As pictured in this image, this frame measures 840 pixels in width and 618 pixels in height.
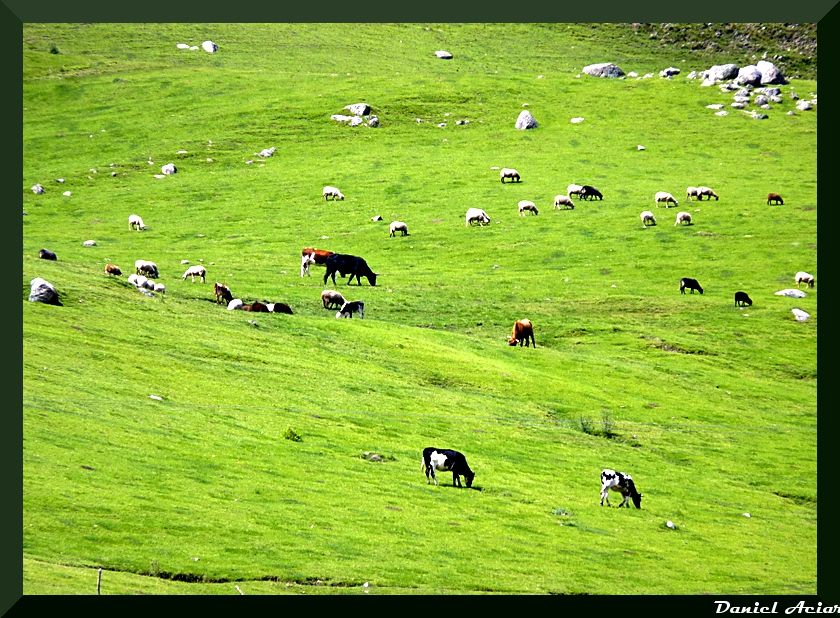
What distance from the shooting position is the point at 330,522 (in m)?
35.9

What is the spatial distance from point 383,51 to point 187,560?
392ft

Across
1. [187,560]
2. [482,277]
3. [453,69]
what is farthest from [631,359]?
[453,69]

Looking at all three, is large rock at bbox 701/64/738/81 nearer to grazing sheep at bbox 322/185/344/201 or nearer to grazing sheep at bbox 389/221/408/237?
grazing sheep at bbox 322/185/344/201

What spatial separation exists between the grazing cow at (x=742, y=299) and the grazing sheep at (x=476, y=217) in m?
23.2

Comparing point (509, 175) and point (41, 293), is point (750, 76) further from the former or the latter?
point (41, 293)

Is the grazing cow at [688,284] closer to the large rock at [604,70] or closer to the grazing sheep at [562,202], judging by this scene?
the grazing sheep at [562,202]

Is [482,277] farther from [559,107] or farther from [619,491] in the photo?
[559,107]

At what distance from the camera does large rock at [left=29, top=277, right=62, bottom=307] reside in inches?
2060

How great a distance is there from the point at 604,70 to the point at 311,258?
71083mm

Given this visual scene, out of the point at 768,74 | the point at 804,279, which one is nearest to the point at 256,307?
the point at 804,279

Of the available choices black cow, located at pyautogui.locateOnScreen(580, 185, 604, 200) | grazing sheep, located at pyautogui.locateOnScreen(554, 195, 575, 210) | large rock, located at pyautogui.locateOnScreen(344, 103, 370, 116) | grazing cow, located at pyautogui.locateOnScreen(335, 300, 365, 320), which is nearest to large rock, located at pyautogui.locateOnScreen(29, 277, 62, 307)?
grazing cow, located at pyautogui.locateOnScreen(335, 300, 365, 320)

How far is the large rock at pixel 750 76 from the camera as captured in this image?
128625mm

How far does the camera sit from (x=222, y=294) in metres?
63.8

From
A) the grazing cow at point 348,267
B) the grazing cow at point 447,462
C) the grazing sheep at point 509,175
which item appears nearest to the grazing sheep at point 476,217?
the grazing sheep at point 509,175
